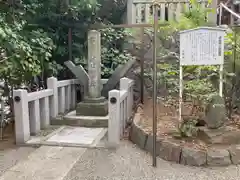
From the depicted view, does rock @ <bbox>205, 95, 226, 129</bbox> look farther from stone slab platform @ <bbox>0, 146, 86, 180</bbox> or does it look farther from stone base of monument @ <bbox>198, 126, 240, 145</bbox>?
stone slab platform @ <bbox>0, 146, 86, 180</bbox>

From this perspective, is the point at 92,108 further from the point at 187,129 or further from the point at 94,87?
the point at 187,129

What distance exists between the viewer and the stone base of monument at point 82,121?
5.03 meters

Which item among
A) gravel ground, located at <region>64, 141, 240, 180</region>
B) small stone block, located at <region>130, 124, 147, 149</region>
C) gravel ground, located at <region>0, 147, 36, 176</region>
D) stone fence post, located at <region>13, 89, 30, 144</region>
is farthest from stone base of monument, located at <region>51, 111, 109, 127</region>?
gravel ground, located at <region>64, 141, 240, 180</region>

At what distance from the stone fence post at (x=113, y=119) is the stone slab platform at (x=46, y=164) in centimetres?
45

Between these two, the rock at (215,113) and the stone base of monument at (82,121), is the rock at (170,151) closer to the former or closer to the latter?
the rock at (215,113)

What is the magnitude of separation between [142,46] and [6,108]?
3.14m

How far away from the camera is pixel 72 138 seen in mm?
4387

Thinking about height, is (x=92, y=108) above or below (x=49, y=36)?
below

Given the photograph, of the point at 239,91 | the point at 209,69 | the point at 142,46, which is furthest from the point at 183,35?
the point at 142,46

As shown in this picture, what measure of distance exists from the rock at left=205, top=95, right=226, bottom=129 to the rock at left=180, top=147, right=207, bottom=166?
497 mm

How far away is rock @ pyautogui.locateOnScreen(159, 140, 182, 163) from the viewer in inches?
137

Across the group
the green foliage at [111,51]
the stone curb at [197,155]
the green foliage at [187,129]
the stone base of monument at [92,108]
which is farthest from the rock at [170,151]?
the green foliage at [111,51]

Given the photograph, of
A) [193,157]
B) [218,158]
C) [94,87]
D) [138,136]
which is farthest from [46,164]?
[94,87]

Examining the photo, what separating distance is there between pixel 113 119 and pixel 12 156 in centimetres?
154
